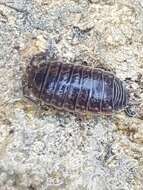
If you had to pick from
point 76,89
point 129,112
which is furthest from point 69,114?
point 129,112

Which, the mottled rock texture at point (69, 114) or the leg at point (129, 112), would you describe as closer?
the mottled rock texture at point (69, 114)

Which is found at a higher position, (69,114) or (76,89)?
(76,89)

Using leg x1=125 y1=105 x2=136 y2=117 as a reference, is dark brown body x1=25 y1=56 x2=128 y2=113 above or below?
above

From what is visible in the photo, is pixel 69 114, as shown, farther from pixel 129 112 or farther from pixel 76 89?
pixel 129 112

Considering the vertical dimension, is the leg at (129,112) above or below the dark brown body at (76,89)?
below

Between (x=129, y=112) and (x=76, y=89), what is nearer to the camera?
(x=76, y=89)

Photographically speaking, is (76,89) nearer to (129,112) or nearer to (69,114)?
(69,114)
